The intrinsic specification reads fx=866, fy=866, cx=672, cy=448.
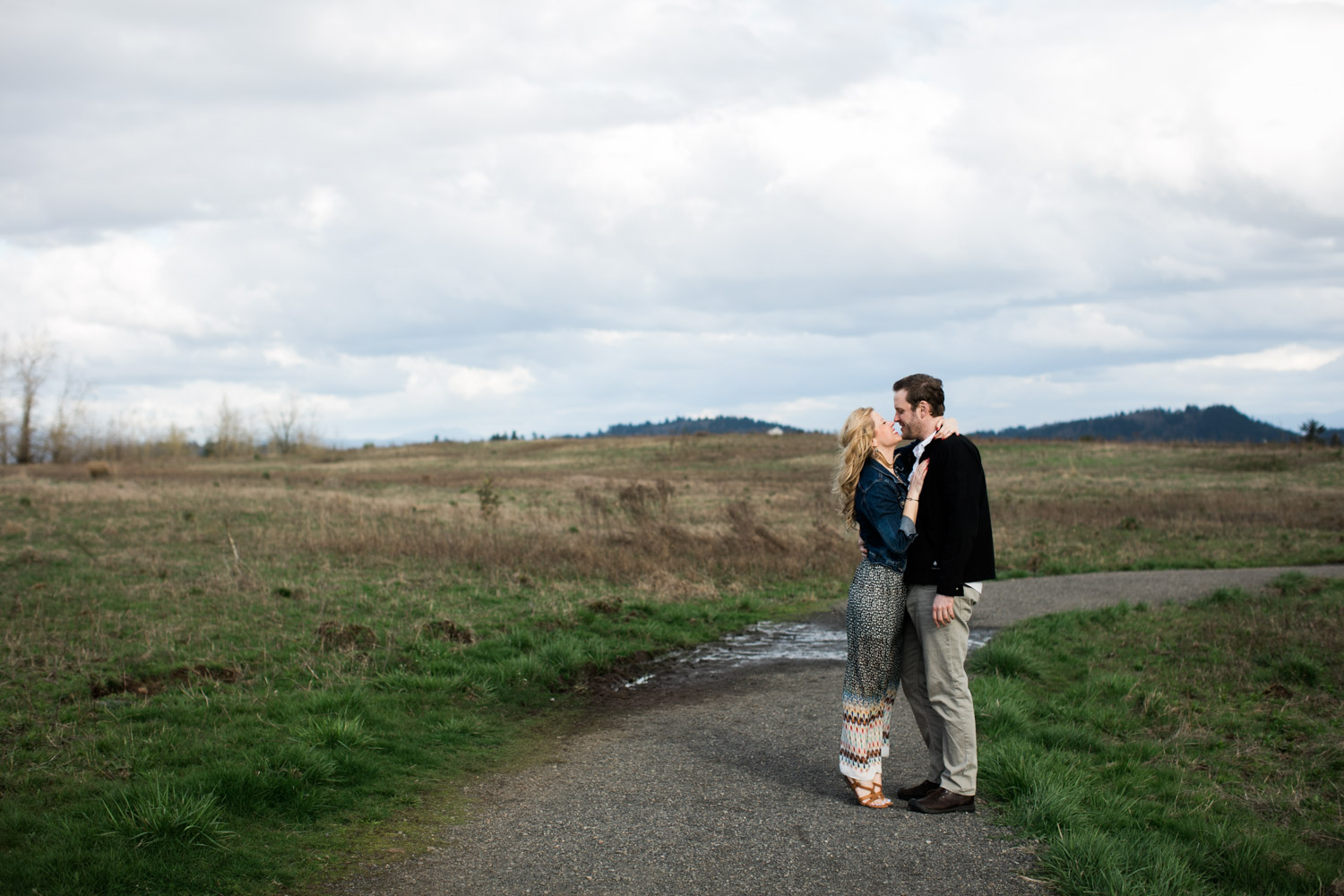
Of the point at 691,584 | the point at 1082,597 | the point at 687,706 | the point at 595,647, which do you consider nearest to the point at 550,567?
the point at 691,584

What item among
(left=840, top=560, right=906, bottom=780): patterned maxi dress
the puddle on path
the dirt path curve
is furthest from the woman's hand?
the puddle on path

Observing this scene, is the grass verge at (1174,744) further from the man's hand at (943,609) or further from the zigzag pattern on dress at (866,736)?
the man's hand at (943,609)

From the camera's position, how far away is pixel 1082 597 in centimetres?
1432

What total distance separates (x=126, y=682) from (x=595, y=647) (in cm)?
463

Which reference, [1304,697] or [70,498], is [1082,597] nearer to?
[1304,697]

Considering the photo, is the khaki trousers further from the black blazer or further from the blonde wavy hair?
the blonde wavy hair

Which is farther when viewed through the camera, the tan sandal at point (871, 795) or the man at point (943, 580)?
the tan sandal at point (871, 795)

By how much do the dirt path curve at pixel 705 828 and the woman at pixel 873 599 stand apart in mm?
339

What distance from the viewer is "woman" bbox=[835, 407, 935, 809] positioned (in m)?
5.32

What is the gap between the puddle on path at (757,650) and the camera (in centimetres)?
995

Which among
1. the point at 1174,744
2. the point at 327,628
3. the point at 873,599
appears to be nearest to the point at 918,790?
the point at 873,599

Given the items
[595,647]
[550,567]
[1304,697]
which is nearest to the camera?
[1304,697]

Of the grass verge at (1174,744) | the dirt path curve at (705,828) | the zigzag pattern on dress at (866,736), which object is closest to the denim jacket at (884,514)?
the zigzag pattern on dress at (866,736)

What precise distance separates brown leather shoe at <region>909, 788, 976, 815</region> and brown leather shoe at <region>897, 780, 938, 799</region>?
126 millimetres
